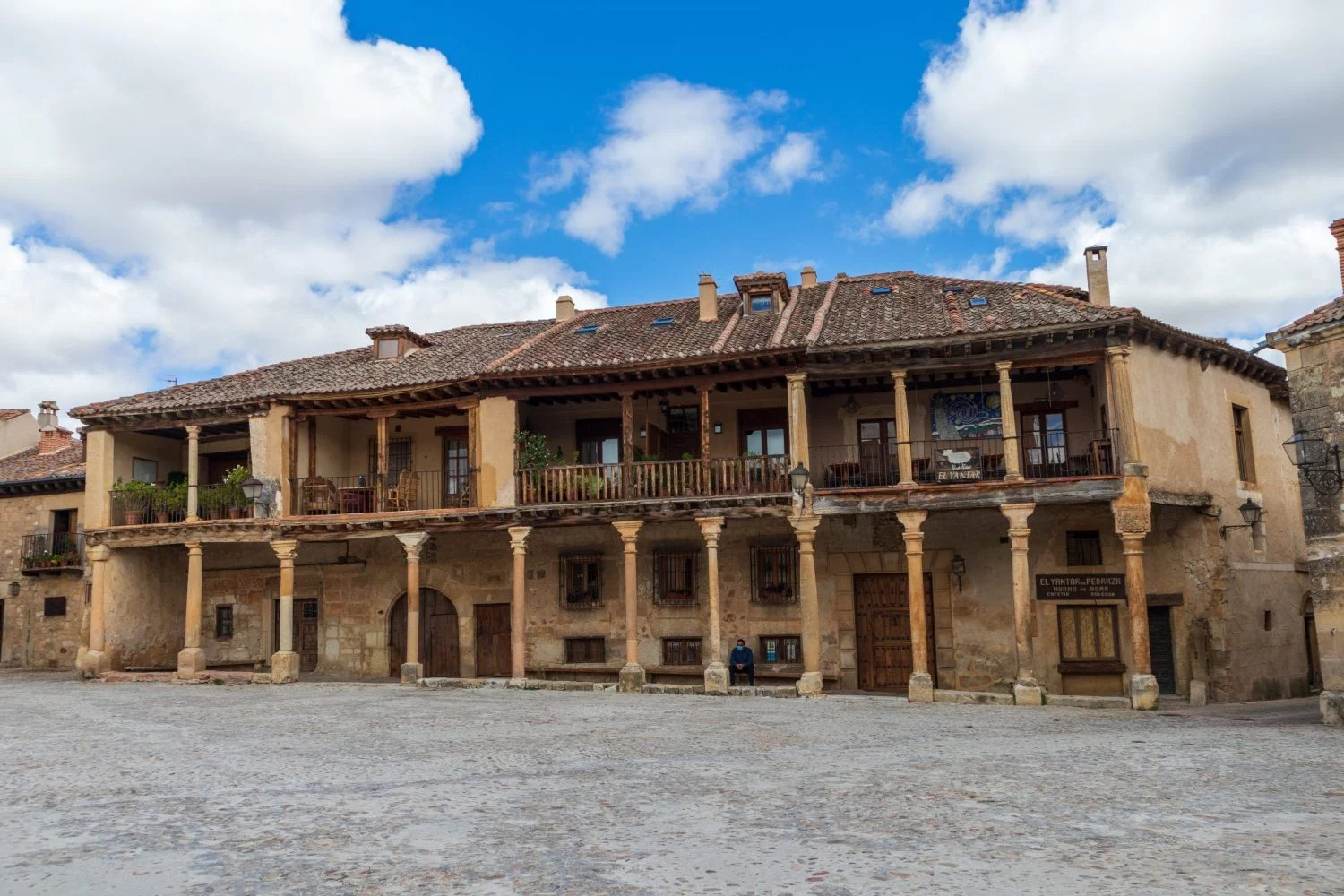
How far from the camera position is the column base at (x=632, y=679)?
1936 cm

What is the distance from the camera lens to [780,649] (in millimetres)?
21078

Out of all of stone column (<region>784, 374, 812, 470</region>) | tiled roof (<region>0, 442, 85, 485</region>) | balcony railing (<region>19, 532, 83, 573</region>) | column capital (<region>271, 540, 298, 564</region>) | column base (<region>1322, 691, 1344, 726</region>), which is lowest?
column base (<region>1322, 691, 1344, 726</region>)

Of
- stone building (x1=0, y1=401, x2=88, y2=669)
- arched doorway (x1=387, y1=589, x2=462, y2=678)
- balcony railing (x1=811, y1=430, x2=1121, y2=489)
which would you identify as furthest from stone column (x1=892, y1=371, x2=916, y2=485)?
stone building (x1=0, y1=401, x2=88, y2=669)

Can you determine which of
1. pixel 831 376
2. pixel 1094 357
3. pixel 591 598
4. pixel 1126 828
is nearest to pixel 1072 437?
pixel 1094 357

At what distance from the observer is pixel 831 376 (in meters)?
19.2

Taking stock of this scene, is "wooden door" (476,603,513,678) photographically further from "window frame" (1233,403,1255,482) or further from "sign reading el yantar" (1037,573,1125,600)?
"window frame" (1233,403,1255,482)

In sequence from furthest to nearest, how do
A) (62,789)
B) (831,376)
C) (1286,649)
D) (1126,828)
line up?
1. (1286,649)
2. (831,376)
3. (62,789)
4. (1126,828)

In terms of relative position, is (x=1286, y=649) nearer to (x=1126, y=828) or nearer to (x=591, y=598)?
(x=591, y=598)

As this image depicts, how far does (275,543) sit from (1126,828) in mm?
18584

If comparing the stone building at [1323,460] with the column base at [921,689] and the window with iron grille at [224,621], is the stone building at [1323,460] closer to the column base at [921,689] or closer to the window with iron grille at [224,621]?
the column base at [921,689]

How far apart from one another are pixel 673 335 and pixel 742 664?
271 inches

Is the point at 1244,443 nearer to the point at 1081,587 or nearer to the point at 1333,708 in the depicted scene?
the point at 1081,587

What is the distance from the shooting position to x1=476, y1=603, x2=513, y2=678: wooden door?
2298 cm

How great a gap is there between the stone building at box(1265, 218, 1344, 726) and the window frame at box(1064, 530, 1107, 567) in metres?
5.37
